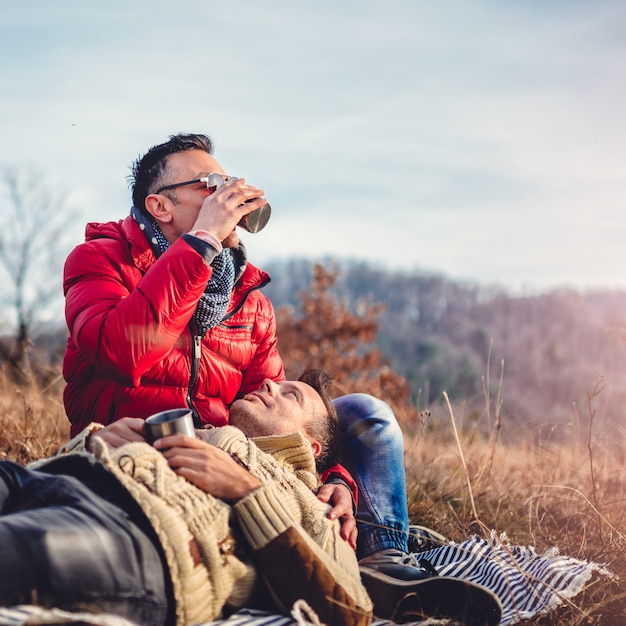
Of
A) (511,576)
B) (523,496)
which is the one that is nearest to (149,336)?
(511,576)

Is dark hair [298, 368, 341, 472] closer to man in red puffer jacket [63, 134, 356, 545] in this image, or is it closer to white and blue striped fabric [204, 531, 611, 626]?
man in red puffer jacket [63, 134, 356, 545]

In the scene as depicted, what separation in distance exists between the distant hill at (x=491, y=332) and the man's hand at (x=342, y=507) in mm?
36665

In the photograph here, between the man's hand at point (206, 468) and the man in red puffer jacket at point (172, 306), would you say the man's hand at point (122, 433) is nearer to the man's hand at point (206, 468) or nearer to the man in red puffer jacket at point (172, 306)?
the man's hand at point (206, 468)

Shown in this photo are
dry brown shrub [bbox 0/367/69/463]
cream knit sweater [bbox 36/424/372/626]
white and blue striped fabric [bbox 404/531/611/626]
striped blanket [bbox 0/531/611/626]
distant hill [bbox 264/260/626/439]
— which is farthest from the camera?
distant hill [bbox 264/260/626/439]

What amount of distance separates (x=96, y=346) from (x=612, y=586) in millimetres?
2167

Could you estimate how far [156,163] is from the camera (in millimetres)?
2898

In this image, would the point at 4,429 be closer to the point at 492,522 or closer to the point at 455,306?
the point at 492,522

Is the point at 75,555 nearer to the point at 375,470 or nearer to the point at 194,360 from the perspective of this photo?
the point at 194,360

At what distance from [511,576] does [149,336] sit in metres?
1.69

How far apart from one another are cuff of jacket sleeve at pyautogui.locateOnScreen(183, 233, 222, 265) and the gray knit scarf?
0.29 m

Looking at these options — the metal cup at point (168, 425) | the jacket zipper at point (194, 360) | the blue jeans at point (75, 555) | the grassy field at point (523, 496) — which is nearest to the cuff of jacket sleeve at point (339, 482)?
the grassy field at point (523, 496)

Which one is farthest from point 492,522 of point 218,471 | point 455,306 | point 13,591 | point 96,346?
point 455,306

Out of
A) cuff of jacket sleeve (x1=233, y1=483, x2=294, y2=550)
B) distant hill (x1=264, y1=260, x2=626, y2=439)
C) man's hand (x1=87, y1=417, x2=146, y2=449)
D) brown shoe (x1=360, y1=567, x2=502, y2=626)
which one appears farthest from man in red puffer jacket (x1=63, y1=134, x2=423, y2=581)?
distant hill (x1=264, y1=260, x2=626, y2=439)

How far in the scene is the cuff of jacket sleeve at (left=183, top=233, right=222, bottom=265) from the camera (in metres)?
2.37
